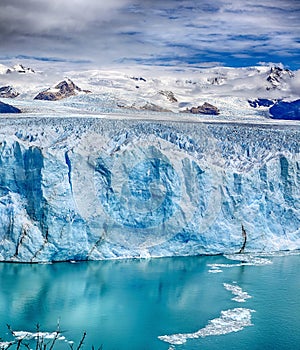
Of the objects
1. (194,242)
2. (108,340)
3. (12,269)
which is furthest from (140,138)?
(108,340)

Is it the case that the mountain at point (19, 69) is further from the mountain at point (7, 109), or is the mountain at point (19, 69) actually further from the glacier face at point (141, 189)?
the glacier face at point (141, 189)

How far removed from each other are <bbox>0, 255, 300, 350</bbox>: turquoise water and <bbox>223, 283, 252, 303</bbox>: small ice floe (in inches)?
0.7

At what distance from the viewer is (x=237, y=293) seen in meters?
11.4

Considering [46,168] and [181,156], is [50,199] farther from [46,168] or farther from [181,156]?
[181,156]

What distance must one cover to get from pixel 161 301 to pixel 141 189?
3685mm

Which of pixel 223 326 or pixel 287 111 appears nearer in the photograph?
pixel 223 326

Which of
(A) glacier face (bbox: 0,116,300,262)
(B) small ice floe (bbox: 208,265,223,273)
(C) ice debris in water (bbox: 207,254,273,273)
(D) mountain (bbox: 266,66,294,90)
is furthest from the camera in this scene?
(D) mountain (bbox: 266,66,294,90)

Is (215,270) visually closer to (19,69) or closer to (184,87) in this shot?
(184,87)

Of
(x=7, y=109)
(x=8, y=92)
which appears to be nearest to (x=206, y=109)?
(x=7, y=109)

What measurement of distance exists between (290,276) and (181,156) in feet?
12.5

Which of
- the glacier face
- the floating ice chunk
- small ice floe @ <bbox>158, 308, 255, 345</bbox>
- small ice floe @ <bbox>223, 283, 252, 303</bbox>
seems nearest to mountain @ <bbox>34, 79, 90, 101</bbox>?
the glacier face

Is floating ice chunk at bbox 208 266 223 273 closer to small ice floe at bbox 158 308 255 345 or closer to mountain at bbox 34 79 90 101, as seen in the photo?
Result: small ice floe at bbox 158 308 255 345

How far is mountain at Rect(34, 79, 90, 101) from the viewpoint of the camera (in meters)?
36.7

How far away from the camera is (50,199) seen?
43.7ft
